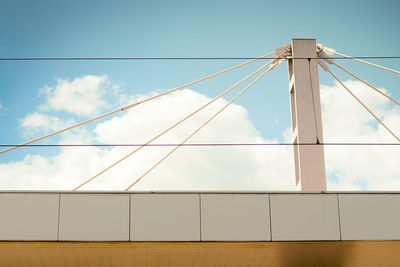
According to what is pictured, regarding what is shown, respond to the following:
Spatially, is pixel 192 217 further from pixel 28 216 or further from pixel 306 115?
pixel 306 115

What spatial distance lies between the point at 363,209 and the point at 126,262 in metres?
4.66

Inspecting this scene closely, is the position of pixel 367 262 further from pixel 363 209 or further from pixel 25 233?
pixel 25 233

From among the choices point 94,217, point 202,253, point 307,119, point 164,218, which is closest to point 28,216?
point 94,217

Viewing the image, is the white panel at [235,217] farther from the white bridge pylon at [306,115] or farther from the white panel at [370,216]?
the white bridge pylon at [306,115]

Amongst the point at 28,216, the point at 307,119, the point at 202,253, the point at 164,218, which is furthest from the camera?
the point at 307,119

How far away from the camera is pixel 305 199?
1064 cm

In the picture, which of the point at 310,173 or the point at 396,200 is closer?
the point at 396,200

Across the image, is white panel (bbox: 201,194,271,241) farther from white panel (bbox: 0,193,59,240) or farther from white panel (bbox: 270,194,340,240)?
white panel (bbox: 0,193,59,240)

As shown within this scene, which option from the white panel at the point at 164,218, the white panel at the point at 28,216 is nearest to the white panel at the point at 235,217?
the white panel at the point at 164,218

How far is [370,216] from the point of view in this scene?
10.6 metres

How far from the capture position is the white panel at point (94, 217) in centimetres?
1038

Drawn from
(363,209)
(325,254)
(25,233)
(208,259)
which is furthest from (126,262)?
(363,209)

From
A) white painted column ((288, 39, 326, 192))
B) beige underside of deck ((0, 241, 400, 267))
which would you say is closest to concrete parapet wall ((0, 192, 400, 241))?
beige underside of deck ((0, 241, 400, 267))

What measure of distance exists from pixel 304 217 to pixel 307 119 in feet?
11.3
